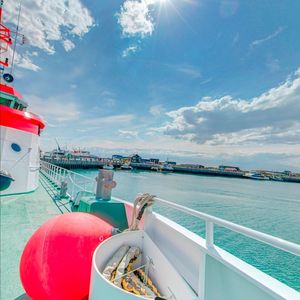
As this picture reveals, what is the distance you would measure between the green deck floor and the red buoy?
520 millimetres

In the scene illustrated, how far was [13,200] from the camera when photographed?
479cm

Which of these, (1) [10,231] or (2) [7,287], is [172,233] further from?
(1) [10,231]

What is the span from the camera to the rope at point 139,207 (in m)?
2.12

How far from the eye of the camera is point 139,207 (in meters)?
2.19

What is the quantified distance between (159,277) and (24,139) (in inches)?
200

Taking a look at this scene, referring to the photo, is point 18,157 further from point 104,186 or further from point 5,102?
point 104,186

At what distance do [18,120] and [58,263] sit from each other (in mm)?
4740

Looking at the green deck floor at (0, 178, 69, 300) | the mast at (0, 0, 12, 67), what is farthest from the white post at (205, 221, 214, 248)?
the mast at (0, 0, 12, 67)

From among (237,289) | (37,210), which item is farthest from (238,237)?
(237,289)

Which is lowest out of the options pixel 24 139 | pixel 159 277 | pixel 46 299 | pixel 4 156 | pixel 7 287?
pixel 7 287

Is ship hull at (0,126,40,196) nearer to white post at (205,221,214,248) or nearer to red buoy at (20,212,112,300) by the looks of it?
red buoy at (20,212,112,300)

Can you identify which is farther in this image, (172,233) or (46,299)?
(172,233)

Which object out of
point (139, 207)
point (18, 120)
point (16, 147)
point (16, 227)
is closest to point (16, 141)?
→ point (16, 147)

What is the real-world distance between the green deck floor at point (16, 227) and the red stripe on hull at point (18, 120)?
1.89 metres
